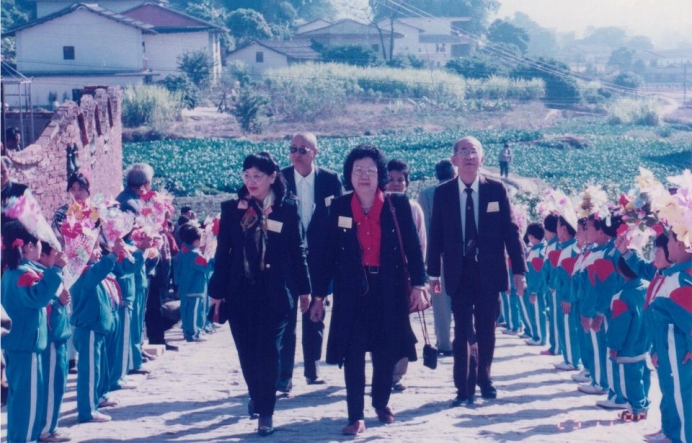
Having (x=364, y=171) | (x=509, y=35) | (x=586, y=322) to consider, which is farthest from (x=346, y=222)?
(x=509, y=35)

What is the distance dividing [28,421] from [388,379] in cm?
213

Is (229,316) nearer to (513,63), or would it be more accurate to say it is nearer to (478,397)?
(478,397)

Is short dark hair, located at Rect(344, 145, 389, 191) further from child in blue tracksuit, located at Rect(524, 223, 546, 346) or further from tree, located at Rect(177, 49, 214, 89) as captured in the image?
tree, located at Rect(177, 49, 214, 89)

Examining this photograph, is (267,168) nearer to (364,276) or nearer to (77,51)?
(364,276)

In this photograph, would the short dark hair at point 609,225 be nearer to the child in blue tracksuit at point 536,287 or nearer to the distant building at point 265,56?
the child in blue tracksuit at point 536,287

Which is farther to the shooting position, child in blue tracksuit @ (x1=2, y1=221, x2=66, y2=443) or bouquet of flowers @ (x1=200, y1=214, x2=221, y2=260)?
bouquet of flowers @ (x1=200, y1=214, x2=221, y2=260)

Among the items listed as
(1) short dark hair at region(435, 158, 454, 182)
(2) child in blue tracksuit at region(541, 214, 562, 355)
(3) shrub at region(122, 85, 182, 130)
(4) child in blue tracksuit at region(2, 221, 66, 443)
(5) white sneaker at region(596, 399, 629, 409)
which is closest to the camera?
(4) child in blue tracksuit at region(2, 221, 66, 443)

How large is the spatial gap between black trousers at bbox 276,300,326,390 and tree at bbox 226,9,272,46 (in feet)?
198

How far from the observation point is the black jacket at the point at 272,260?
19.4ft

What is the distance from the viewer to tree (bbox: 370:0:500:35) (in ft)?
266

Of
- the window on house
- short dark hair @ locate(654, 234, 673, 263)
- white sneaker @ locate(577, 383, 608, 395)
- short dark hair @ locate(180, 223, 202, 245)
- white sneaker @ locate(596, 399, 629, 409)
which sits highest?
the window on house

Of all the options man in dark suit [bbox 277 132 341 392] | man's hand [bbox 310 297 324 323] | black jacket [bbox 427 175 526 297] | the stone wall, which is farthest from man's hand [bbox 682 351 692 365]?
the stone wall

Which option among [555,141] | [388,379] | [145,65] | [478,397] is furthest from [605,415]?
[555,141]

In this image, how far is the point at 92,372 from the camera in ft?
20.7
